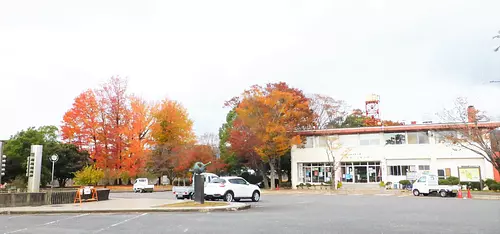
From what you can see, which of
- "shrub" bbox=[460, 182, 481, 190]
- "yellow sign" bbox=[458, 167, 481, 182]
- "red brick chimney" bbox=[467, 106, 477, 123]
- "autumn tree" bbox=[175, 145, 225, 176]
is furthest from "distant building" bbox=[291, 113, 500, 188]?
"autumn tree" bbox=[175, 145, 225, 176]

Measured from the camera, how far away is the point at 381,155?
1676 inches

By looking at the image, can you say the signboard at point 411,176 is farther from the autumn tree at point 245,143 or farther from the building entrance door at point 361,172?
the autumn tree at point 245,143

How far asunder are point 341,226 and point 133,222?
6.92 meters

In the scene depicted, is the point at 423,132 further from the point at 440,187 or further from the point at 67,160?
the point at 67,160

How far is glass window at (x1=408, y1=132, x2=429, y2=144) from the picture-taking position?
4187 centimetres

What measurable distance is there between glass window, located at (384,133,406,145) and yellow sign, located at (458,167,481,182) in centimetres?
896

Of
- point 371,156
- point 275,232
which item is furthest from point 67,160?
point 275,232

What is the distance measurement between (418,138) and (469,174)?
8739 mm

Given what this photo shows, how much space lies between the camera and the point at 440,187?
94.7 feet

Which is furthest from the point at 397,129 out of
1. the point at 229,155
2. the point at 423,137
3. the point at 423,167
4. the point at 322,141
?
the point at 229,155

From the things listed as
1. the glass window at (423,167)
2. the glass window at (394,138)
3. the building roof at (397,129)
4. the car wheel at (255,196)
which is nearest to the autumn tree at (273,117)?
the building roof at (397,129)

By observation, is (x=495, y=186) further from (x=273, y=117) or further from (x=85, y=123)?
(x=85, y=123)

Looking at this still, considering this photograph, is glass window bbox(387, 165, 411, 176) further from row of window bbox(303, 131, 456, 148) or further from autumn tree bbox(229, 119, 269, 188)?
autumn tree bbox(229, 119, 269, 188)

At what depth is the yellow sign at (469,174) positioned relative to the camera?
1326 inches
